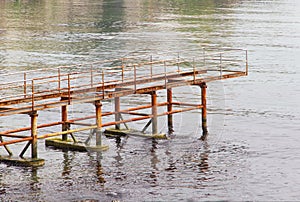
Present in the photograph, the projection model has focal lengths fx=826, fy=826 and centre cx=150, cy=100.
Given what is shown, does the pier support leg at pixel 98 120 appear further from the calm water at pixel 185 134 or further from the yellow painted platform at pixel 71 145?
the calm water at pixel 185 134

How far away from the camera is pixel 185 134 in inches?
2216

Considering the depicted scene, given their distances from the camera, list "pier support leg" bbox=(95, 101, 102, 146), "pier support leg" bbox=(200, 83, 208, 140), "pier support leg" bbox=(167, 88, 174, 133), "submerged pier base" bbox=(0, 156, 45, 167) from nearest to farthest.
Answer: "submerged pier base" bbox=(0, 156, 45, 167) → "pier support leg" bbox=(95, 101, 102, 146) → "pier support leg" bbox=(200, 83, 208, 140) → "pier support leg" bbox=(167, 88, 174, 133)

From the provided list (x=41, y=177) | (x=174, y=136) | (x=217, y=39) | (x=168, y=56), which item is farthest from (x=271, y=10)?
(x=41, y=177)

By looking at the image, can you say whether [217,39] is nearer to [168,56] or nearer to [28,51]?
[168,56]

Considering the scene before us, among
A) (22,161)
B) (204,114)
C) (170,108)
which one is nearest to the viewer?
(22,161)

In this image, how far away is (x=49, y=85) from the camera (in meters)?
75.1

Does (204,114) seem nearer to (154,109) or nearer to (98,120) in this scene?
(154,109)

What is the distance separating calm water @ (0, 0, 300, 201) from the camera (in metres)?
42.7

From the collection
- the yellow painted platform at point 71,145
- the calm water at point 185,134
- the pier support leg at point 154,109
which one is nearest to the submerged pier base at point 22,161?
the calm water at point 185,134

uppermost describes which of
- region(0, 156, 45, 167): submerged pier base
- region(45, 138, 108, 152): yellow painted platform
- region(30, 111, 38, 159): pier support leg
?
region(30, 111, 38, 159): pier support leg

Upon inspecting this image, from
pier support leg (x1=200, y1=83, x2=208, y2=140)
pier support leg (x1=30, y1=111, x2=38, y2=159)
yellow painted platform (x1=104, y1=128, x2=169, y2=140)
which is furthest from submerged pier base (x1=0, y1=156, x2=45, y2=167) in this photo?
pier support leg (x1=200, y1=83, x2=208, y2=140)

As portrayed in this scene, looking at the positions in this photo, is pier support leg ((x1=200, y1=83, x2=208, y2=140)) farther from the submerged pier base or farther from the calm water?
the submerged pier base

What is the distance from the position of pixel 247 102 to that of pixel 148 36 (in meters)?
52.3

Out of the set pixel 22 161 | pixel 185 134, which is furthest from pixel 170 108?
pixel 22 161
